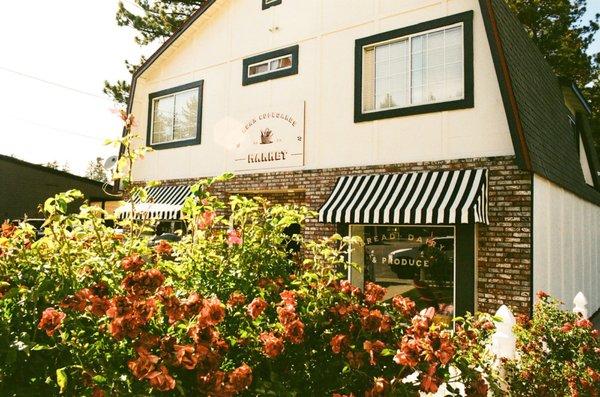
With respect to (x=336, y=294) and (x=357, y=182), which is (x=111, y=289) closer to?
(x=336, y=294)

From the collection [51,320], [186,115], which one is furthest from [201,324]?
[186,115]

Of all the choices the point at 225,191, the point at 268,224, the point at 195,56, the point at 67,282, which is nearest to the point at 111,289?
the point at 67,282

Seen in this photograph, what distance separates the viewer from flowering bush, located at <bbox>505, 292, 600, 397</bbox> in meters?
4.38

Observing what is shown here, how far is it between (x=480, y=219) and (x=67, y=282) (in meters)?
6.55

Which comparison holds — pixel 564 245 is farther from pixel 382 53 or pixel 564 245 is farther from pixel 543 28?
pixel 543 28

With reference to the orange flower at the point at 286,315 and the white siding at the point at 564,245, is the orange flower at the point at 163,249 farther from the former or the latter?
the white siding at the point at 564,245

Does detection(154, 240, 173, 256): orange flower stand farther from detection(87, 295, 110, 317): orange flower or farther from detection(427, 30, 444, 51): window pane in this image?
detection(427, 30, 444, 51): window pane

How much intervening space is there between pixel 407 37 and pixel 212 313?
28.5 ft

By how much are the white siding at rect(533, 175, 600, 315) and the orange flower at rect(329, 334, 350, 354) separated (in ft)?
19.7

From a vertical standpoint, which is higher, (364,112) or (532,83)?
(532,83)

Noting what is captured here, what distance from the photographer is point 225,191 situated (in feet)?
41.1

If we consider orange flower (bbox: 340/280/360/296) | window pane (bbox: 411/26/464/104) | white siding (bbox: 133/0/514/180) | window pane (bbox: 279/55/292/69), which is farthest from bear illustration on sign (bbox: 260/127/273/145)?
orange flower (bbox: 340/280/360/296)

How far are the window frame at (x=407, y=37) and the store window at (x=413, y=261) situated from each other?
250cm

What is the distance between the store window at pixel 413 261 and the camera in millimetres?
8633
